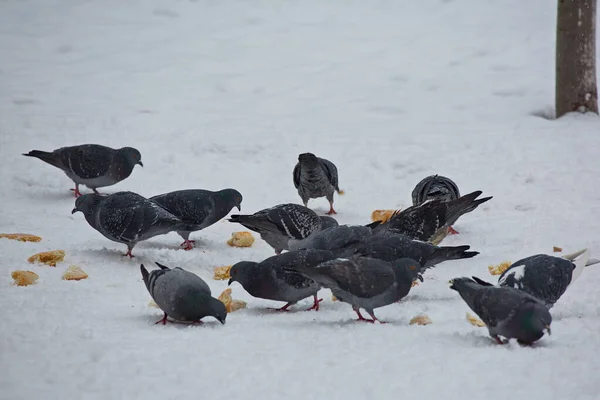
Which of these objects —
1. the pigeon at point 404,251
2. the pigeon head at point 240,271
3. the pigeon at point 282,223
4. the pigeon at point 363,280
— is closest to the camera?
the pigeon at point 363,280

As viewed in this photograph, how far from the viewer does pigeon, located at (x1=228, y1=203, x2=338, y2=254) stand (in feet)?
25.9

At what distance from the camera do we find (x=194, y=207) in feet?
27.3

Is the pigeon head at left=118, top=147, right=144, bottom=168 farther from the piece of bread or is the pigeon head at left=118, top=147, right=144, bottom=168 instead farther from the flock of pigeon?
the piece of bread

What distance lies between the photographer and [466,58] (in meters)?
14.9

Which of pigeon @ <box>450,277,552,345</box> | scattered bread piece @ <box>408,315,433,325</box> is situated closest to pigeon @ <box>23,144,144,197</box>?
scattered bread piece @ <box>408,315,433,325</box>

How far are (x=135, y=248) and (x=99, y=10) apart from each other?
10.2 meters

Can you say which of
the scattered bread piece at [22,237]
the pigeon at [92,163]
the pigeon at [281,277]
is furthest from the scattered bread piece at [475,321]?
the pigeon at [92,163]

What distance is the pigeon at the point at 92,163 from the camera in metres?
9.63

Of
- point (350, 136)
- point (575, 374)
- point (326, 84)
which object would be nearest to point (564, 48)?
point (350, 136)

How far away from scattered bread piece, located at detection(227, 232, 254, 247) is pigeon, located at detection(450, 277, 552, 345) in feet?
10.3

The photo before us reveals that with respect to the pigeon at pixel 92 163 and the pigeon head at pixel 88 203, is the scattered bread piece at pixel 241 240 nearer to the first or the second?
the pigeon head at pixel 88 203

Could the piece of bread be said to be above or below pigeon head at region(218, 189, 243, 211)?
above

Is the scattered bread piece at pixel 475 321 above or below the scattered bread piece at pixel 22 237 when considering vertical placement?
below

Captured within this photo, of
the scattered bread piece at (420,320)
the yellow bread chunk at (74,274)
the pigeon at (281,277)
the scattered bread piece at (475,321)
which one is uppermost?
the pigeon at (281,277)
